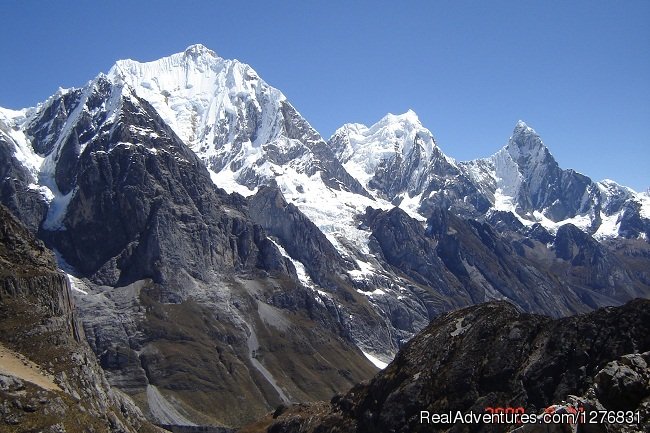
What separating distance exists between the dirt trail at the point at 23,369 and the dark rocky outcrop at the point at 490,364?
52634mm

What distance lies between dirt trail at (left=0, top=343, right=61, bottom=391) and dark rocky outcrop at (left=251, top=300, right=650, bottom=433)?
5263 cm

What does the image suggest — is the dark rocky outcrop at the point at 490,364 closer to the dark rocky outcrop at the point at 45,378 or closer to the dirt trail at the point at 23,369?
the dark rocky outcrop at the point at 45,378

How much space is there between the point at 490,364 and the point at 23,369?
302 ft

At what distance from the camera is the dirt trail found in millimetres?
145000

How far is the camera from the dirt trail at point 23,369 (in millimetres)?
145000

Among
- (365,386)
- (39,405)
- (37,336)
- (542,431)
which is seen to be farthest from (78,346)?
(542,431)

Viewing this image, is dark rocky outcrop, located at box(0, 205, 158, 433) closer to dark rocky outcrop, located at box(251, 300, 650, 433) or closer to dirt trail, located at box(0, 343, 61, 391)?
dirt trail, located at box(0, 343, 61, 391)

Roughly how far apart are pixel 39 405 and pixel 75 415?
28.5 ft

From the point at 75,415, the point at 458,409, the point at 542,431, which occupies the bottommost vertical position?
the point at 542,431

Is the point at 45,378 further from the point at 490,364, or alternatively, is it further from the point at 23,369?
the point at 490,364

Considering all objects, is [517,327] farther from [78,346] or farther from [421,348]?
[78,346]

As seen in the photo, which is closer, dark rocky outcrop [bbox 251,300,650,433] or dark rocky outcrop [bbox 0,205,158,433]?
dark rocky outcrop [bbox 251,300,650,433]

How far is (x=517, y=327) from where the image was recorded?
11425 cm

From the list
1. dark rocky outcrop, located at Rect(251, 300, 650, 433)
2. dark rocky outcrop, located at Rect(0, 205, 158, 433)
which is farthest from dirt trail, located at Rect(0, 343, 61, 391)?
dark rocky outcrop, located at Rect(251, 300, 650, 433)
